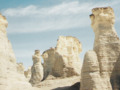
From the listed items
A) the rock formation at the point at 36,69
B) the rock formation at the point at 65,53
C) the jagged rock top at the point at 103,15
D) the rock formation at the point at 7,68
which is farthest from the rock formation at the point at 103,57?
the rock formation at the point at 36,69

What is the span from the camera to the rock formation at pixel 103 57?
1825 centimetres

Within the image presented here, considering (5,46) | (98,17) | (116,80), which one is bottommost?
(116,80)

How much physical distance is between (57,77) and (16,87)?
12.9m

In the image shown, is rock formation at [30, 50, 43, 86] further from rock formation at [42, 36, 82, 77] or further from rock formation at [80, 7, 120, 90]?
rock formation at [80, 7, 120, 90]

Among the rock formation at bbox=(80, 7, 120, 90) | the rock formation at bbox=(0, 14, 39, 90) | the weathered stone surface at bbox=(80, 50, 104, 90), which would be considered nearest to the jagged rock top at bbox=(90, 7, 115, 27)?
the rock formation at bbox=(80, 7, 120, 90)

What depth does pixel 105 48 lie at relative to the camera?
2022cm

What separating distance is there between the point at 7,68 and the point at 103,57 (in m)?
8.30

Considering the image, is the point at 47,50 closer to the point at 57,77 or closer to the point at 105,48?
the point at 57,77

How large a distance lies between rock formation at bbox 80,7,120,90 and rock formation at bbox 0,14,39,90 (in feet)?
17.3

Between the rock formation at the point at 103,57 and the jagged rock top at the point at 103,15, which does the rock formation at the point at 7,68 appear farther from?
→ the jagged rock top at the point at 103,15

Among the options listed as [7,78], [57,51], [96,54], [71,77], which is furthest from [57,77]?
[7,78]

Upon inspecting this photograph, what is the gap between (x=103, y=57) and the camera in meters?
19.8

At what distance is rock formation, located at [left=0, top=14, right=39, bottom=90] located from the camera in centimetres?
1634

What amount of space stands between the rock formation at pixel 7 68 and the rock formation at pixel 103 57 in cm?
526
